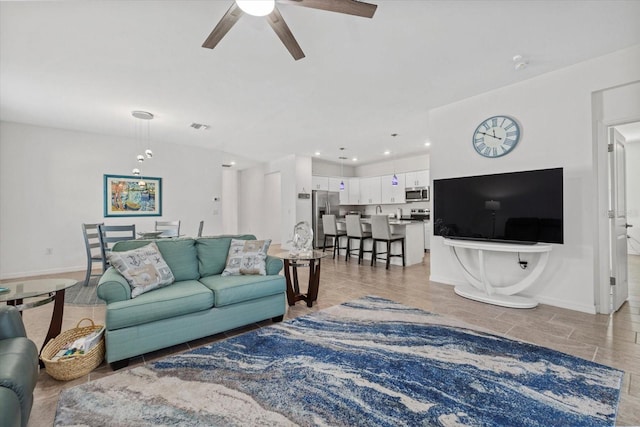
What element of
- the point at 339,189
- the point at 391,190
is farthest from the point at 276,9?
the point at 339,189

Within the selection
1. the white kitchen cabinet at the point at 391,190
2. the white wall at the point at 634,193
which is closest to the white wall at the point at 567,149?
the white kitchen cabinet at the point at 391,190

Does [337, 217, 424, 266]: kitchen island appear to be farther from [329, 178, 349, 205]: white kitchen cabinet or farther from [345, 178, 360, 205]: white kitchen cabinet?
[345, 178, 360, 205]: white kitchen cabinet

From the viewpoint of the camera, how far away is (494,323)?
2.82 metres

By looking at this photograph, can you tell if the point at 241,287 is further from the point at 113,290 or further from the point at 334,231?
the point at 334,231

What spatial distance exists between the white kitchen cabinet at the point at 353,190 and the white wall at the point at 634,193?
6.40m

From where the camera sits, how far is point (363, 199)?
9.02 metres

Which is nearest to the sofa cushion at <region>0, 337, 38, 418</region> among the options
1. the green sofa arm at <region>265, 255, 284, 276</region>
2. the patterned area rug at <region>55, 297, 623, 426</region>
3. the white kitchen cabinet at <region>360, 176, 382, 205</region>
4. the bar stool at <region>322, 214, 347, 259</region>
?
the patterned area rug at <region>55, 297, 623, 426</region>

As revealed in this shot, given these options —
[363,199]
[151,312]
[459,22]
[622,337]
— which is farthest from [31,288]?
[363,199]

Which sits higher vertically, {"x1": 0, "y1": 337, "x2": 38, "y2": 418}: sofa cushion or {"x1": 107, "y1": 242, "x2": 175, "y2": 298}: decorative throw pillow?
{"x1": 107, "y1": 242, "x2": 175, "y2": 298}: decorative throw pillow

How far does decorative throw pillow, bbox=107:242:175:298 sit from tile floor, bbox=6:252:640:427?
1.82ft

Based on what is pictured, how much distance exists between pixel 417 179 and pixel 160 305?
269 inches

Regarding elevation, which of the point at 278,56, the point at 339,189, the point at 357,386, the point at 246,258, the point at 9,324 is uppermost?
the point at 278,56

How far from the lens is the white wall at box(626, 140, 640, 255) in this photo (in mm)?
6398

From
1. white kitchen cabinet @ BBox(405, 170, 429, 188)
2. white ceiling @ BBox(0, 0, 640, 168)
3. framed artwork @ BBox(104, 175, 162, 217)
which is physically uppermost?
white ceiling @ BBox(0, 0, 640, 168)
